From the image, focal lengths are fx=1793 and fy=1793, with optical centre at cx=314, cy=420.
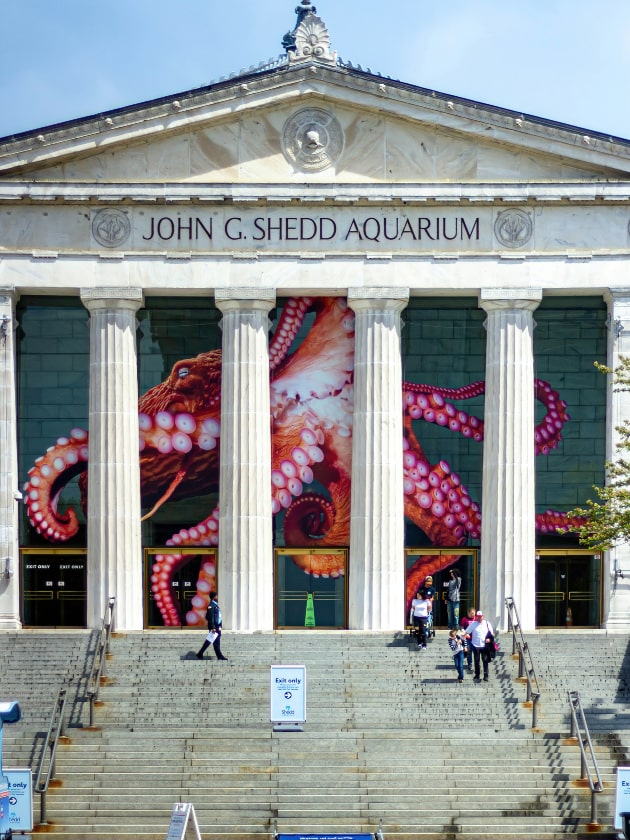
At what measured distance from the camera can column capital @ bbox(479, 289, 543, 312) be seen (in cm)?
4853

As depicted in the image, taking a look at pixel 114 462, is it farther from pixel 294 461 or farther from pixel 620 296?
pixel 620 296

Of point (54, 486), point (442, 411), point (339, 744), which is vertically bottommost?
point (339, 744)

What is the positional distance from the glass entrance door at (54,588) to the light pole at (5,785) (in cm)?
1800

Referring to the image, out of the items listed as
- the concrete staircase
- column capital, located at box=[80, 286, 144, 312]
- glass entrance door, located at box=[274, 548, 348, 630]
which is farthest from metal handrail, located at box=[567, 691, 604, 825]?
column capital, located at box=[80, 286, 144, 312]

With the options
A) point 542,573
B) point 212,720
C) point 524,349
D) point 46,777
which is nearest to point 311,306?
point 524,349

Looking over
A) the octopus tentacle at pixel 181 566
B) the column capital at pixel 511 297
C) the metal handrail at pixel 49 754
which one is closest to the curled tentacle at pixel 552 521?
the column capital at pixel 511 297

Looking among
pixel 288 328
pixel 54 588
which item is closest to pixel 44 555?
pixel 54 588

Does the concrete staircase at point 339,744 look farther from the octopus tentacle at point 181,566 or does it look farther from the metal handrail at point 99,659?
the octopus tentacle at point 181,566

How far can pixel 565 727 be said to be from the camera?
3931cm

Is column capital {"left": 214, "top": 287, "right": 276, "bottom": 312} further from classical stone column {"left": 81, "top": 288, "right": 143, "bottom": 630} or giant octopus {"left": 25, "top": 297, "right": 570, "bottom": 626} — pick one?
classical stone column {"left": 81, "top": 288, "right": 143, "bottom": 630}

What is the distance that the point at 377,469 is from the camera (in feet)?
157

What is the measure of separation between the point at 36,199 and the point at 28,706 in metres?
14.5

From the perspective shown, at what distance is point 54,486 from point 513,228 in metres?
14.4

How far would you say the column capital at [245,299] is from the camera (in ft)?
159
